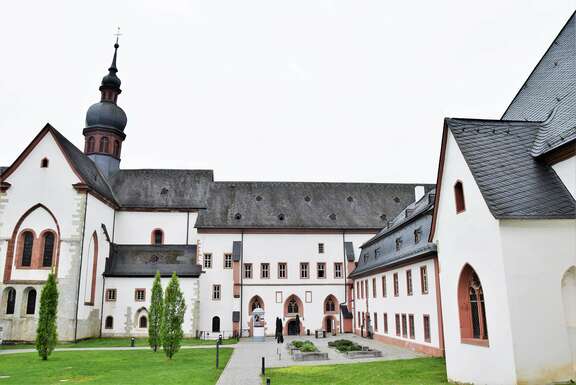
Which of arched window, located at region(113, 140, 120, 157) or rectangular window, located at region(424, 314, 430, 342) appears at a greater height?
arched window, located at region(113, 140, 120, 157)

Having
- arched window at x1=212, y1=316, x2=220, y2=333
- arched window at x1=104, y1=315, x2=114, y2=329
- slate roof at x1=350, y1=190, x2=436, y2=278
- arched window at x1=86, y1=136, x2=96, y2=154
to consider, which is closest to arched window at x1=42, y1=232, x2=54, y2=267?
arched window at x1=104, y1=315, x2=114, y2=329

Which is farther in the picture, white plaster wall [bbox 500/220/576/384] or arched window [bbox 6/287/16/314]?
arched window [bbox 6/287/16/314]

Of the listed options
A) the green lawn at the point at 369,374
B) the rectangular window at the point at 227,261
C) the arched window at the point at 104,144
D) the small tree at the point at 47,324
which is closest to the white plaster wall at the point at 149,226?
the rectangular window at the point at 227,261

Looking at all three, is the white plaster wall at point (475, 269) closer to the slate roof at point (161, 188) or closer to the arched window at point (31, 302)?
the arched window at point (31, 302)

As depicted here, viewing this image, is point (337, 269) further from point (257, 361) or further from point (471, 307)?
point (471, 307)

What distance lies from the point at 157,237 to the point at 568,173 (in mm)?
39735

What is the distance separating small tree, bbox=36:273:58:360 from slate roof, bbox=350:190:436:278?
19.1m

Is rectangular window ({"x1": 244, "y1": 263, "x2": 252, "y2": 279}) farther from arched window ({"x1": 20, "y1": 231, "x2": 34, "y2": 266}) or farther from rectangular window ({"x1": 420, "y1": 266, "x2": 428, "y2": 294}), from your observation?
rectangular window ({"x1": 420, "y1": 266, "x2": 428, "y2": 294})

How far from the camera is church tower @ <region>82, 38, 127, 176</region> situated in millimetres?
48094

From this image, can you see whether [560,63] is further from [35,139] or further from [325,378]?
[35,139]

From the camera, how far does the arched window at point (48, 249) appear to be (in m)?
35.8

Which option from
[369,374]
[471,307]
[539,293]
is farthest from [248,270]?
[539,293]

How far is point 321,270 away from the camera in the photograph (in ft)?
144

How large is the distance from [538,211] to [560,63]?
7.25 metres
